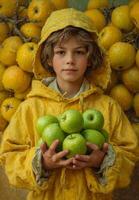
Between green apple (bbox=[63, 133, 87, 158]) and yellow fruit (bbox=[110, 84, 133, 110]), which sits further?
yellow fruit (bbox=[110, 84, 133, 110])

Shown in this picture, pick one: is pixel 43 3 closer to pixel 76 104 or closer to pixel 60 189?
pixel 76 104

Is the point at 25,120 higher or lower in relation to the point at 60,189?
higher

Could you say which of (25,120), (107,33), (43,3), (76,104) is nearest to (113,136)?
(76,104)

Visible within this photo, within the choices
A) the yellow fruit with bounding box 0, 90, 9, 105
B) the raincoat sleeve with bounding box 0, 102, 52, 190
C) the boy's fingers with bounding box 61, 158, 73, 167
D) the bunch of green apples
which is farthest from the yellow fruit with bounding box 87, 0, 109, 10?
the boy's fingers with bounding box 61, 158, 73, 167

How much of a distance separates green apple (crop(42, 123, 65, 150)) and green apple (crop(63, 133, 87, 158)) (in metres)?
0.04

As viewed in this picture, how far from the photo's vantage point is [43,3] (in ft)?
10.4

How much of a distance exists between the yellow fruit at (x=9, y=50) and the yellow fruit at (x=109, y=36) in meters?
0.51

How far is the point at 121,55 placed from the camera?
296 cm

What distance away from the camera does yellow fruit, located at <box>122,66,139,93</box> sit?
9.80 ft

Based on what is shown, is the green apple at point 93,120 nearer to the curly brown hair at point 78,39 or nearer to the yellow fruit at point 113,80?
the curly brown hair at point 78,39

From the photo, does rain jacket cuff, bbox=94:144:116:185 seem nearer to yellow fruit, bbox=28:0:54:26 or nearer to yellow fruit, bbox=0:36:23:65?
yellow fruit, bbox=0:36:23:65

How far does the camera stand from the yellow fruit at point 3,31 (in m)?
3.18

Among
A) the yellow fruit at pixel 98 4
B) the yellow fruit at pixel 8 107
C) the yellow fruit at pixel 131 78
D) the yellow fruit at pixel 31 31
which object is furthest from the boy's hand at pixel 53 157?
the yellow fruit at pixel 98 4

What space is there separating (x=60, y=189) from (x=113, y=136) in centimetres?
39
